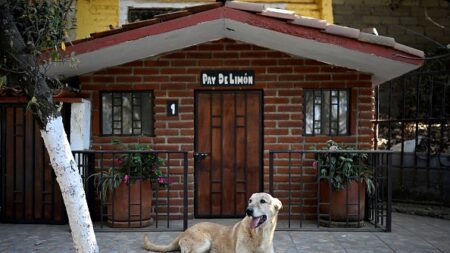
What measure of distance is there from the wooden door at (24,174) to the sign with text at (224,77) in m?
2.67

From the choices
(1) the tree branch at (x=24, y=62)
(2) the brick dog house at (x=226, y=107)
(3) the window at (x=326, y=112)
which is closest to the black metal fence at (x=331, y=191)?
(2) the brick dog house at (x=226, y=107)

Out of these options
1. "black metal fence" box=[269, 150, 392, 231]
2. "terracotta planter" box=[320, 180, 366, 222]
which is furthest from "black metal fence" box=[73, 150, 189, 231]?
"terracotta planter" box=[320, 180, 366, 222]

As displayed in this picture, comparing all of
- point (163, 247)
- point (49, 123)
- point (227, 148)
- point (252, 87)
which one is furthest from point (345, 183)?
point (49, 123)

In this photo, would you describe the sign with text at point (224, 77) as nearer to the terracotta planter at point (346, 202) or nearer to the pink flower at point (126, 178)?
the pink flower at point (126, 178)

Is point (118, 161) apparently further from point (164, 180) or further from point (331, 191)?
point (331, 191)

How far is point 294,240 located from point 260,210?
1577mm

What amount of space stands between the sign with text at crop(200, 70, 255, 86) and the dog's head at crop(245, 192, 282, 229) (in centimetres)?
301

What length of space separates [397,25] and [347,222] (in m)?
6.97

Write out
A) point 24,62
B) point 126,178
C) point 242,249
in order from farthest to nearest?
point 126,178
point 242,249
point 24,62

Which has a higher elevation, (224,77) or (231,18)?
(231,18)

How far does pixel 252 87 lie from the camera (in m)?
8.23

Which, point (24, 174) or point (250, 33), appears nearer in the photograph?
point (250, 33)

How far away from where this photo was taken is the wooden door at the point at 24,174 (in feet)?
26.2

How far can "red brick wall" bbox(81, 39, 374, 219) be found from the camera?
27.0 feet
